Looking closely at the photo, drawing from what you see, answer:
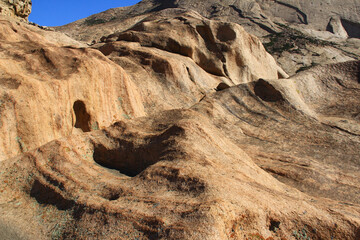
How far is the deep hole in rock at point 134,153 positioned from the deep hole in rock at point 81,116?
1.57 metres

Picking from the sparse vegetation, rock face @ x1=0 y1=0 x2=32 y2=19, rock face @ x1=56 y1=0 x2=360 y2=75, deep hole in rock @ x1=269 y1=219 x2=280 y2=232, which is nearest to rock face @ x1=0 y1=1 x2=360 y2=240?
deep hole in rock @ x1=269 y1=219 x2=280 y2=232

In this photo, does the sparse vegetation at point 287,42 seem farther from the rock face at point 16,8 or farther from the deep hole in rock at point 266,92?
the deep hole in rock at point 266,92

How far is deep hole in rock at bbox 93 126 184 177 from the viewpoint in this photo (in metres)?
5.43

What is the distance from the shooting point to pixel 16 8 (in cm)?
1739

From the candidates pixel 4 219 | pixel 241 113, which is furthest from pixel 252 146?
pixel 4 219

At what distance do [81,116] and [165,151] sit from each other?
3.05 metres

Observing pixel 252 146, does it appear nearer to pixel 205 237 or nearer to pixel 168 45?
pixel 205 237

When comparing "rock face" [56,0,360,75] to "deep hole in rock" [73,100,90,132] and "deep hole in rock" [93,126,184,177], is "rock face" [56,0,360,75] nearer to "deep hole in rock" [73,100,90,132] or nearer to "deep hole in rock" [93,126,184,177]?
"deep hole in rock" [73,100,90,132]

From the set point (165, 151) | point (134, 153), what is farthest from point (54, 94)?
point (165, 151)

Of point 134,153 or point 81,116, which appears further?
point 81,116

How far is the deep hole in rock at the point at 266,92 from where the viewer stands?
372 inches

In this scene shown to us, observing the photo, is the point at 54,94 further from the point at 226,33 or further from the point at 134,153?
the point at 226,33

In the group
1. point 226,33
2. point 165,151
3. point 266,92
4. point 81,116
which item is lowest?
point 266,92

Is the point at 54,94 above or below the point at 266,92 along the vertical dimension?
above
